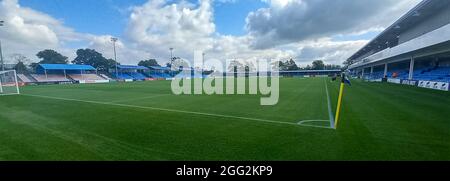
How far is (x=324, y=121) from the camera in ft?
24.1

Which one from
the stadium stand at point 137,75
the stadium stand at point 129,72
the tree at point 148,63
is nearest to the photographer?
the stadium stand at point 129,72

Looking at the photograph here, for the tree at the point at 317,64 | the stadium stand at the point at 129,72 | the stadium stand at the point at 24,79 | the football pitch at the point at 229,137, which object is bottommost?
the football pitch at the point at 229,137

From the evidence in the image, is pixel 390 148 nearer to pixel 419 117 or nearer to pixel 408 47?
pixel 419 117

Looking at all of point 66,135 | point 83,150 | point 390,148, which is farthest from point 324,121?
point 66,135

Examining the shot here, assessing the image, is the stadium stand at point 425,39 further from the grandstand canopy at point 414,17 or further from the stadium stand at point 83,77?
the stadium stand at point 83,77

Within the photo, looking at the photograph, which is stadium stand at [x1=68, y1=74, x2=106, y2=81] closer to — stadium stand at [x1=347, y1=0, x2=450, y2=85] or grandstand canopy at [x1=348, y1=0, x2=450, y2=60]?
stadium stand at [x1=347, y1=0, x2=450, y2=85]

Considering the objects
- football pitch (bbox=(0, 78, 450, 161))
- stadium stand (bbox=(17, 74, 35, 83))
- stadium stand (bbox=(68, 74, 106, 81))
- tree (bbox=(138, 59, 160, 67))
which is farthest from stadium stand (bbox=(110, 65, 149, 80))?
football pitch (bbox=(0, 78, 450, 161))

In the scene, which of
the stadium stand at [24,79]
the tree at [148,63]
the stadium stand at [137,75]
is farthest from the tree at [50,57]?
the stadium stand at [24,79]

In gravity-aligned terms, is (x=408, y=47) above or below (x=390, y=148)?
above

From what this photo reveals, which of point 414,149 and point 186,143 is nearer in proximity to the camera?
point 414,149

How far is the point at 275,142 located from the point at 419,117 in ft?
21.3
